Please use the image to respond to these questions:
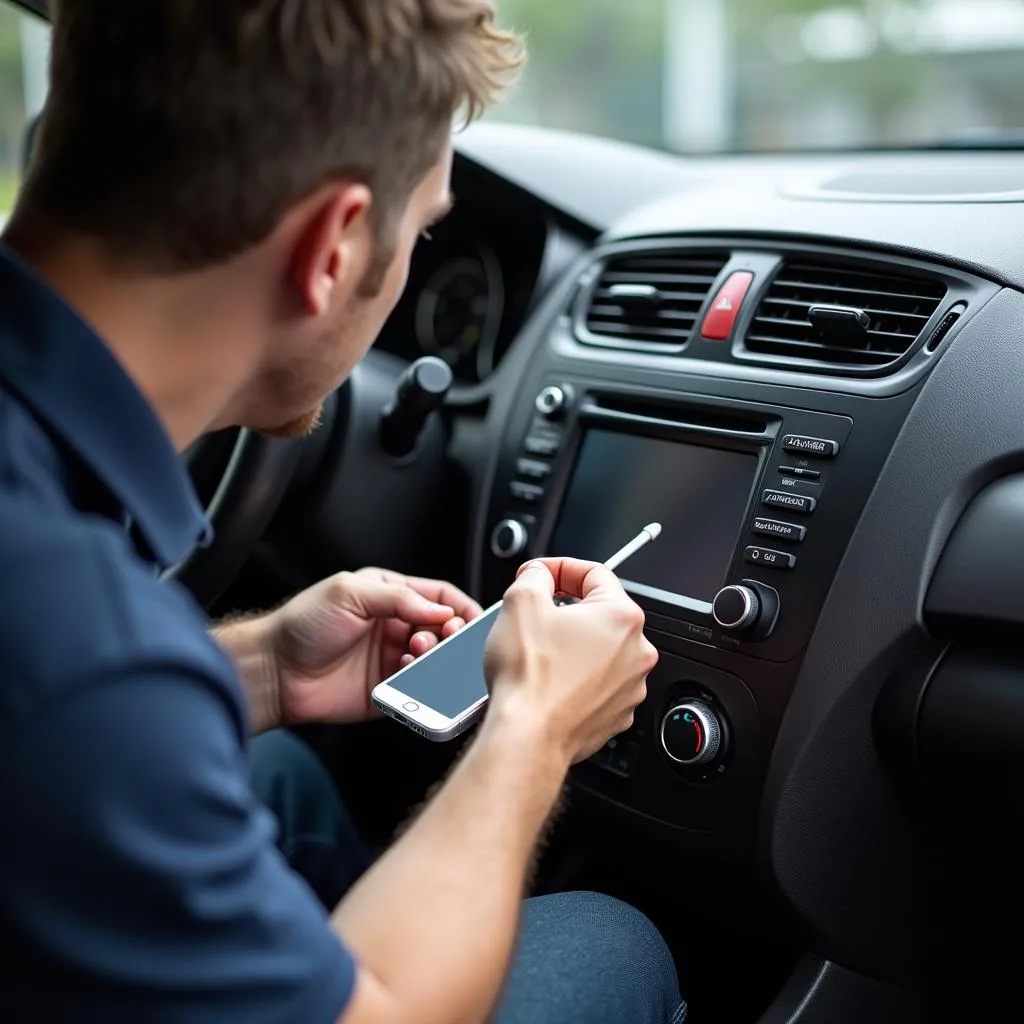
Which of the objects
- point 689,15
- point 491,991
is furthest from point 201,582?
point 689,15

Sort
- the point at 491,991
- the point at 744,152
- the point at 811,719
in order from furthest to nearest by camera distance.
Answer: the point at 744,152 < the point at 811,719 < the point at 491,991

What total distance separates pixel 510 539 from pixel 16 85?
54.7 inches

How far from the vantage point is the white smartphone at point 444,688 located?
44.0 inches

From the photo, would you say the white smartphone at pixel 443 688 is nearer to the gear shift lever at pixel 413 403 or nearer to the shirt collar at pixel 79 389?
the shirt collar at pixel 79 389

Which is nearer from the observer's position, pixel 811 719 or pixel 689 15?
pixel 811 719

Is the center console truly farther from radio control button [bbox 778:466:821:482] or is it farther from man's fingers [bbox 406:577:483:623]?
man's fingers [bbox 406:577:483:623]

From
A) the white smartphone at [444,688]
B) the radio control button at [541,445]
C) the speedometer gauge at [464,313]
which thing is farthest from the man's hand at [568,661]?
the speedometer gauge at [464,313]

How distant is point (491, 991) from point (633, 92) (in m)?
2.68

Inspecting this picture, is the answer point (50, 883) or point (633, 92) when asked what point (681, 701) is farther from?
point (633, 92)

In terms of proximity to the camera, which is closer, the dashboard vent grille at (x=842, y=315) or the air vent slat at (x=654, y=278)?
the dashboard vent grille at (x=842, y=315)

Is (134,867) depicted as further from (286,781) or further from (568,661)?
(286,781)

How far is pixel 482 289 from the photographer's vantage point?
2.00m

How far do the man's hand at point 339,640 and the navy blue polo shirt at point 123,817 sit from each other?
1.75 ft

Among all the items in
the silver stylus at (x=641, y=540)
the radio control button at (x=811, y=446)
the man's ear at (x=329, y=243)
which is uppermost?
the man's ear at (x=329, y=243)
